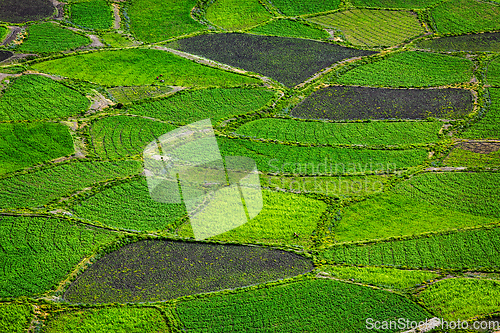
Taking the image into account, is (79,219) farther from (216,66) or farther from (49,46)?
(49,46)

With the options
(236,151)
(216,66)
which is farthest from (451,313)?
(216,66)

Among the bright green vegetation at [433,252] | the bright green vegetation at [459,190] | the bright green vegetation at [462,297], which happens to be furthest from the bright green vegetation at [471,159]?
the bright green vegetation at [462,297]

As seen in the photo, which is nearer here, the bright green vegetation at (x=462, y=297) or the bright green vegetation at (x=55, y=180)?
the bright green vegetation at (x=462, y=297)

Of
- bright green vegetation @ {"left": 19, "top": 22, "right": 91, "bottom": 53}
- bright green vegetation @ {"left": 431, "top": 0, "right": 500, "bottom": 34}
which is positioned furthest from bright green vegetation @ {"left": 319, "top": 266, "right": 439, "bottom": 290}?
bright green vegetation @ {"left": 19, "top": 22, "right": 91, "bottom": 53}

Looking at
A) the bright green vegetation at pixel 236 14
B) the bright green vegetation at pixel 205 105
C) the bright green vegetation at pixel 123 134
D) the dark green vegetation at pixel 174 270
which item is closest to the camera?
the dark green vegetation at pixel 174 270

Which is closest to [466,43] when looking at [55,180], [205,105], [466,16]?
[466,16]

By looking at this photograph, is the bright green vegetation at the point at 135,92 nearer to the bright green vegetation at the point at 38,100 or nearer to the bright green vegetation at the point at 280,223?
the bright green vegetation at the point at 38,100
